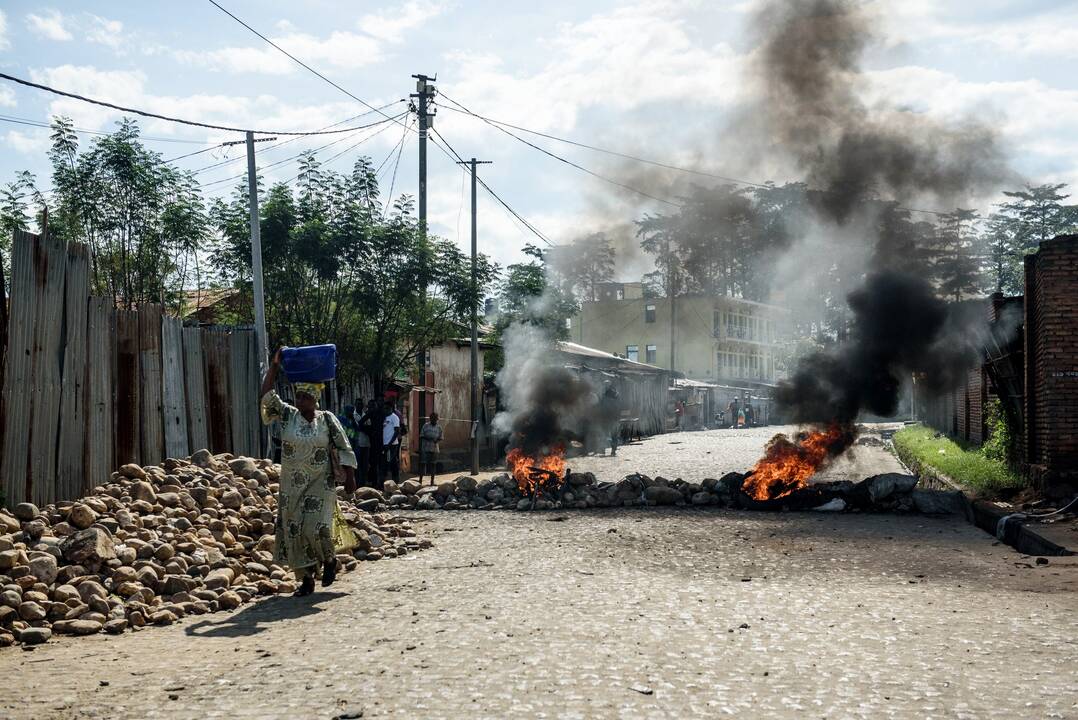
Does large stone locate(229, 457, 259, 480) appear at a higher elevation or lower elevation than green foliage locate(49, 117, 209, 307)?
lower

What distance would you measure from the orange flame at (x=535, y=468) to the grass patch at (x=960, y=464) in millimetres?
6587

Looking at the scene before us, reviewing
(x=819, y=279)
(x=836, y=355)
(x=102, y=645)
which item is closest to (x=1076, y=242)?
(x=836, y=355)

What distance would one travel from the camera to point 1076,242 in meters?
14.2

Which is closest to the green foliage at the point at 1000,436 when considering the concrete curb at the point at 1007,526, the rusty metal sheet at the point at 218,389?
the concrete curb at the point at 1007,526

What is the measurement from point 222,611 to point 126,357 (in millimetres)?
4267

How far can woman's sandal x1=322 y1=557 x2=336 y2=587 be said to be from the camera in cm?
839

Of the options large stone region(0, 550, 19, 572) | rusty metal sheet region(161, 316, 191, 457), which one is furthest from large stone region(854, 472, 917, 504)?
large stone region(0, 550, 19, 572)

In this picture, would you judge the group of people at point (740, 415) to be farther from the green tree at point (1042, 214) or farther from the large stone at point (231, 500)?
the large stone at point (231, 500)

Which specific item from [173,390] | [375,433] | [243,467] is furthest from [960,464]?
[173,390]

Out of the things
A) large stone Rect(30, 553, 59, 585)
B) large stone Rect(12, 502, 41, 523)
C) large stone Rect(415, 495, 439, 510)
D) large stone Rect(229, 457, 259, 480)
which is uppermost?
large stone Rect(229, 457, 259, 480)

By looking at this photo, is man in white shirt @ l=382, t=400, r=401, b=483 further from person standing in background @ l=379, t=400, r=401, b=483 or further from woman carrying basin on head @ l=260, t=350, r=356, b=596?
woman carrying basin on head @ l=260, t=350, r=356, b=596

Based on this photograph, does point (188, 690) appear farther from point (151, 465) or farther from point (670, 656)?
point (151, 465)

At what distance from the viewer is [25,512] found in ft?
27.8

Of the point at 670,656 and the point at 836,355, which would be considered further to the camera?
the point at 836,355
